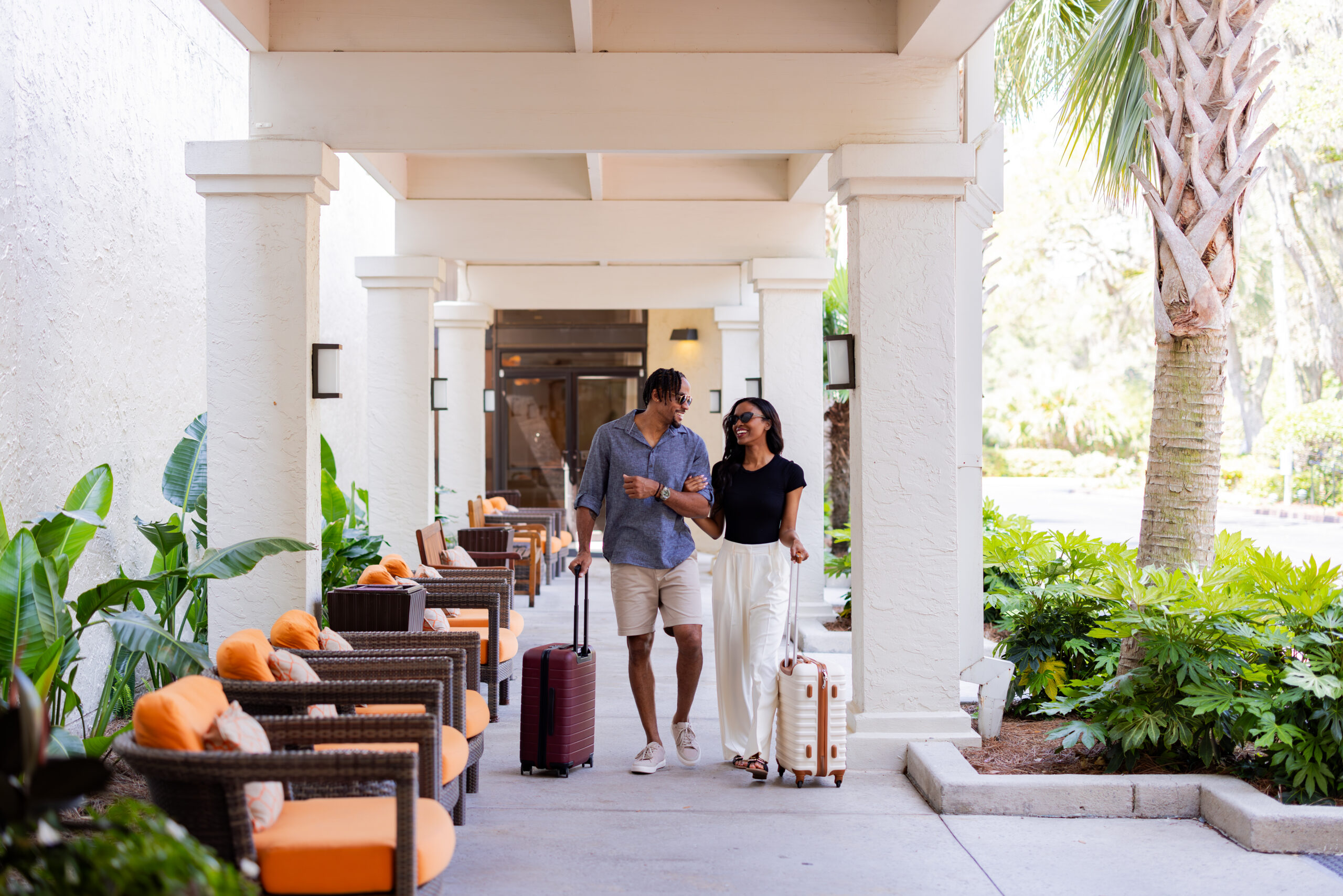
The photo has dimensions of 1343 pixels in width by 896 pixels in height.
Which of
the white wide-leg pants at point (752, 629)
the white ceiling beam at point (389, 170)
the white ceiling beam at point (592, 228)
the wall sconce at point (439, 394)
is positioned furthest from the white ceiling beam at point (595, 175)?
the white wide-leg pants at point (752, 629)

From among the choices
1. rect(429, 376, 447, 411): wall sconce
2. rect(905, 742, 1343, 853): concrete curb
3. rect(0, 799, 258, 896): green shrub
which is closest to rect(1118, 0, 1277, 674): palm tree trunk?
rect(905, 742, 1343, 853): concrete curb

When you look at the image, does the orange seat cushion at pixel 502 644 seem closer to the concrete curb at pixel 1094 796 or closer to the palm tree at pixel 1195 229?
the concrete curb at pixel 1094 796

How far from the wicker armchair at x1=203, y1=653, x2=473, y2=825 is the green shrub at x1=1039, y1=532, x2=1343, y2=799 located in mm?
2381

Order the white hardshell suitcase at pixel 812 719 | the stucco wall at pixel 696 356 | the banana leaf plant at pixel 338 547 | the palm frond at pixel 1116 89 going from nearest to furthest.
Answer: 1. the white hardshell suitcase at pixel 812 719
2. the palm frond at pixel 1116 89
3. the banana leaf plant at pixel 338 547
4. the stucco wall at pixel 696 356

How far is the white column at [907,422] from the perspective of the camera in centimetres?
484

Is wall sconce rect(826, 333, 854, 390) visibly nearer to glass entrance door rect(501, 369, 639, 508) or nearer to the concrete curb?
the concrete curb

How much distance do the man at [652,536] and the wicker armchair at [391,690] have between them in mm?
789

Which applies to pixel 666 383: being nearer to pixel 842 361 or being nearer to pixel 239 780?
pixel 842 361

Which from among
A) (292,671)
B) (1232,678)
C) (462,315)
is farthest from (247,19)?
(462,315)

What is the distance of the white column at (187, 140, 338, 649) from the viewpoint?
4.77 metres

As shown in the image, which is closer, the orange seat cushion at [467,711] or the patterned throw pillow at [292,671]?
the patterned throw pillow at [292,671]

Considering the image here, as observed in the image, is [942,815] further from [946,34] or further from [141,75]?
[141,75]

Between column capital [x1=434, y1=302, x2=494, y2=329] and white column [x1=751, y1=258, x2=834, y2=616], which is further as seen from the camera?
column capital [x1=434, y1=302, x2=494, y2=329]


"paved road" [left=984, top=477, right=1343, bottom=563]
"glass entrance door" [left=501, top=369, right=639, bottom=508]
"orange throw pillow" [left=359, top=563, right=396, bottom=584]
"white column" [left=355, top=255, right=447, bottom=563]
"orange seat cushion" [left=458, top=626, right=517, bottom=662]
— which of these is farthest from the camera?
"glass entrance door" [left=501, top=369, right=639, bottom=508]
